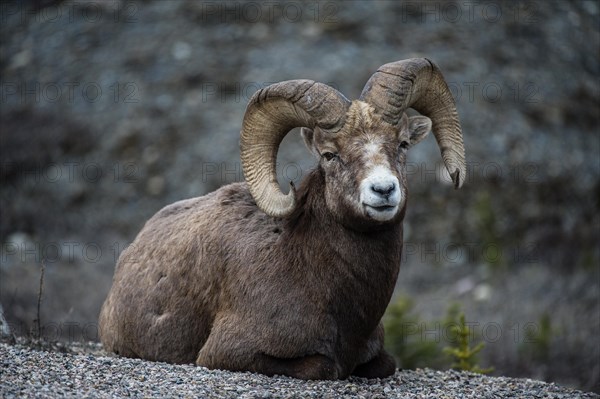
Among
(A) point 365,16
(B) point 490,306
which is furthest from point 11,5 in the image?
(B) point 490,306

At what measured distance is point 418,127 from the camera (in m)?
10.9

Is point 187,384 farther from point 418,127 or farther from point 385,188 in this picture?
point 418,127

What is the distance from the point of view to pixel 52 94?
31344 mm

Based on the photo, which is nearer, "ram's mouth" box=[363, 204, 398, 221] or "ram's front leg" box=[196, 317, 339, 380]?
"ram's mouth" box=[363, 204, 398, 221]

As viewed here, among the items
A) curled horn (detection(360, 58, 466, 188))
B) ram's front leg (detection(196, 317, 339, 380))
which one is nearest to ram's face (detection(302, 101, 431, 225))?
curled horn (detection(360, 58, 466, 188))

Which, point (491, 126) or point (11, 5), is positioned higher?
point (11, 5)

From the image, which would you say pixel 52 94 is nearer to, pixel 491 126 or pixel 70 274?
pixel 70 274

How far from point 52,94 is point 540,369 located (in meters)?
19.0

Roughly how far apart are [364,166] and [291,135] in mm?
19417

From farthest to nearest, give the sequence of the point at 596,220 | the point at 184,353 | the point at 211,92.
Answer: the point at 211,92
the point at 596,220
the point at 184,353

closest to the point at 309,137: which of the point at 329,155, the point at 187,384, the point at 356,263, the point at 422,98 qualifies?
the point at 329,155

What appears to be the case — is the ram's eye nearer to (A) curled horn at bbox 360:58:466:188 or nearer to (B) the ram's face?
(B) the ram's face

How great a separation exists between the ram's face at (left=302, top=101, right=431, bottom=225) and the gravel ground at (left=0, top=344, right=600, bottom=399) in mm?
1813

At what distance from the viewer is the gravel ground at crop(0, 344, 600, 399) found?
867 cm
